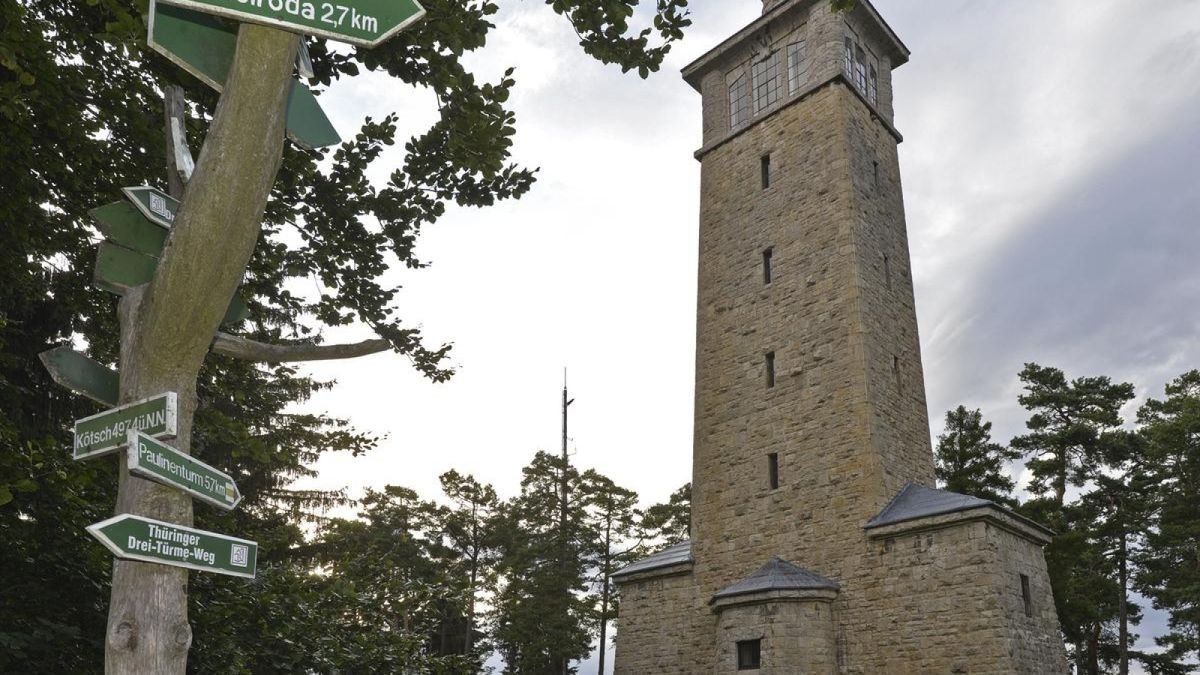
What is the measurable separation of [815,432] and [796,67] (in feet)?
28.1

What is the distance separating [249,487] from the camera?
19.6 metres

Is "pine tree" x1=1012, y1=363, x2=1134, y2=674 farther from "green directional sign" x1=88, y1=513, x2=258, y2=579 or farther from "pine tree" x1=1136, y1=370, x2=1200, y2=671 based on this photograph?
"green directional sign" x1=88, y1=513, x2=258, y2=579

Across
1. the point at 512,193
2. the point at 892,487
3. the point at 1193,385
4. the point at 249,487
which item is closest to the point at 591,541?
the point at 249,487

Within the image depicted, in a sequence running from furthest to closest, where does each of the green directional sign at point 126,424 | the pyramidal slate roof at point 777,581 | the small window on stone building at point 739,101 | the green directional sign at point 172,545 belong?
the small window on stone building at point 739,101, the pyramidal slate roof at point 777,581, the green directional sign at point 126,424, the green directional sign at point 172,545

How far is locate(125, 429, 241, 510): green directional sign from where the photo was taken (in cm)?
324

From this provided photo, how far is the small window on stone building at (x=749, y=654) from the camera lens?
14.7m

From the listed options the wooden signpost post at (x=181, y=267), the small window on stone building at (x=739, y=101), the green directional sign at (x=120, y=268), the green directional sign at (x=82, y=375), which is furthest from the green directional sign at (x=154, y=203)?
the small window on stone building at (x=739, y=101)

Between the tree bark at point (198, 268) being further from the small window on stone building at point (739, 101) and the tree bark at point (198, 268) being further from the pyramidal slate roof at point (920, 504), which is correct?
the small window on stone building at point (739, 101)

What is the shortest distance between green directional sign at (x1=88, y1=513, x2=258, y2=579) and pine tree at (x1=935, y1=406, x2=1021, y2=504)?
25.2 meters

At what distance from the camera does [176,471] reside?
341 centimetres

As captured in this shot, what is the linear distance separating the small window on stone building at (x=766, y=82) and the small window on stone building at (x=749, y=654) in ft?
38.6

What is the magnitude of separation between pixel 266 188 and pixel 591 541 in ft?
101

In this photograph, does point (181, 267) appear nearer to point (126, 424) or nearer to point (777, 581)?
point (126, 424)

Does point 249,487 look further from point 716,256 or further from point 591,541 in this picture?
point 591,541
